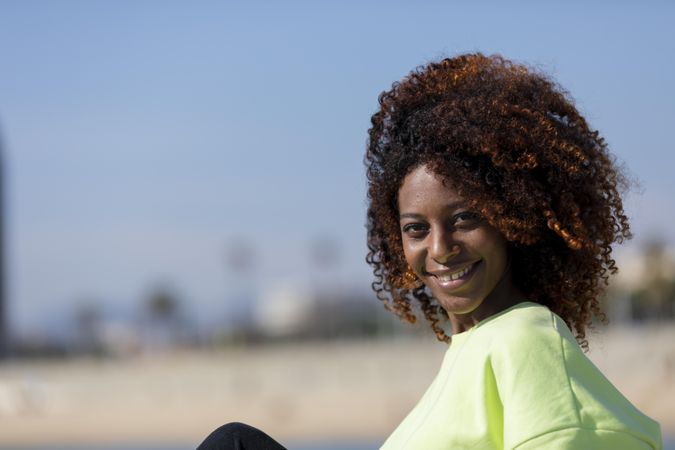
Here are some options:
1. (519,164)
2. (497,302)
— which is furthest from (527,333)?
(519,164)

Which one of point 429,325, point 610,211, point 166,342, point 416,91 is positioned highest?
point 416,91

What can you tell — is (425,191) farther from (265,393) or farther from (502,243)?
(265,393)

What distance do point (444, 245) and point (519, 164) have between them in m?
0.21

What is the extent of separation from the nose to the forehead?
56mm

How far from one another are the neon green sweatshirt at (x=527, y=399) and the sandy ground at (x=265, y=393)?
26.1 metres

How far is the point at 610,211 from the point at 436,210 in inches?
17.4

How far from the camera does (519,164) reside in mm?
2256

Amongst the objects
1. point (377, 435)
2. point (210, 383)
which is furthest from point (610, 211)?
point (210, 383)

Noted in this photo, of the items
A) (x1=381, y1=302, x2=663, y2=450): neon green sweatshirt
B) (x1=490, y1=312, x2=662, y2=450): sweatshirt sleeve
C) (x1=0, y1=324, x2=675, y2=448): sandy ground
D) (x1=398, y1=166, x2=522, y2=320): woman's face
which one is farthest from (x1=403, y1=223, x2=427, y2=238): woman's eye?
(x1=0, y1=324, x2=675, y2=448): sandy ground

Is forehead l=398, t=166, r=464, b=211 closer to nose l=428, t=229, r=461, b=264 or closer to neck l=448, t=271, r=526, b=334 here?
nose l=428, t=229, r=461, b=264

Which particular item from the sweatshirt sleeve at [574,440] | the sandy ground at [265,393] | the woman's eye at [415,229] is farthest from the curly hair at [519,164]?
the sandy ground at [265,393]

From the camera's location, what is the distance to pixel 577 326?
2.56 m

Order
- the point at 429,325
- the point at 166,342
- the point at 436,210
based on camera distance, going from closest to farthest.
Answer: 1. the point at 436,210
2. the point at 429,325
3. the point at 166,342

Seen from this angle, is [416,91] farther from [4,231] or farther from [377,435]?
[4,231]
